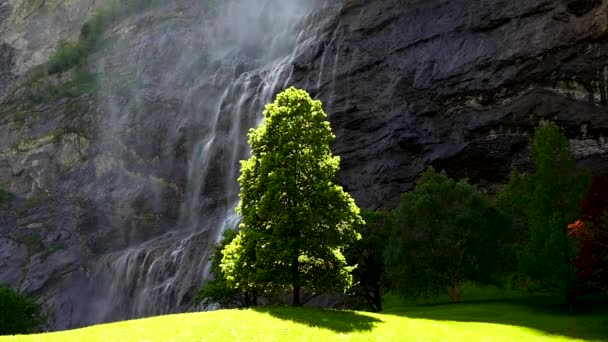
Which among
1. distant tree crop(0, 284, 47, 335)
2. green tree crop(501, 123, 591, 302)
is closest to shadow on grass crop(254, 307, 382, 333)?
green tree crop(501, 123, 591, 302)

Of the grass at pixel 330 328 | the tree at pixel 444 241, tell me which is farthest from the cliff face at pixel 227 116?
the grass at pixel 330 328

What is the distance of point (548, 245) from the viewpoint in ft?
112

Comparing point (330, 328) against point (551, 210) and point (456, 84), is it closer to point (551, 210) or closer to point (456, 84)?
point (551, 210)

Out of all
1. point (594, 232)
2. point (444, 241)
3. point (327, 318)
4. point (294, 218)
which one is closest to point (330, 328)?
point (327, 318)

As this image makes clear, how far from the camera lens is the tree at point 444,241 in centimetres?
4038

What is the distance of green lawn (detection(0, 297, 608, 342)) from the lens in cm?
2061

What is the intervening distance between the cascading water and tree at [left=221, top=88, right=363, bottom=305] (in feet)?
95.1

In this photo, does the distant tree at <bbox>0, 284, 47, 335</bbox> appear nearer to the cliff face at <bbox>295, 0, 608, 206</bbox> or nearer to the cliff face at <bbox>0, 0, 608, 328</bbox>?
the cliff face at <bbox>0, 0, 608, 328</bbox>

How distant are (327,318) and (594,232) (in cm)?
1398

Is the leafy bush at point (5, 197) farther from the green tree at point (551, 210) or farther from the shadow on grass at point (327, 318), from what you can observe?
the green tree at point (551, 210)

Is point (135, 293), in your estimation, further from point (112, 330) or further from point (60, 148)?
point (112, 330)

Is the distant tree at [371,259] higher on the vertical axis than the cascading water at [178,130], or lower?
lower

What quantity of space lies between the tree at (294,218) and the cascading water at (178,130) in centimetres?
2899

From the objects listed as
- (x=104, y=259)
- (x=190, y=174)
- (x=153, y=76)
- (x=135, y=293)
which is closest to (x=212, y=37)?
(x=153, y=76)
